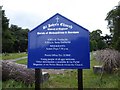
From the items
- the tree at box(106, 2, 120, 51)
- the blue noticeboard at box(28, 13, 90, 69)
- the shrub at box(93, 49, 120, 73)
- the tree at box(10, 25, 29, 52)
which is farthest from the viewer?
the tree at box(10, 25, 29, 52)

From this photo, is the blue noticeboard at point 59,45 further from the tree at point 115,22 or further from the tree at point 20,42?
the tree at point 20,42

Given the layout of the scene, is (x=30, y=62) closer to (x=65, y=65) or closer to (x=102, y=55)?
(x=65, y=65)

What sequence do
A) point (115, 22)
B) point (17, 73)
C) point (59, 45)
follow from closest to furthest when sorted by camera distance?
point (59, 45) < point (17, 73) < point (115, 22)

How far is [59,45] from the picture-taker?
315 inches

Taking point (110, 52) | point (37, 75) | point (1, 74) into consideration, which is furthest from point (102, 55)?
point (37, 75)

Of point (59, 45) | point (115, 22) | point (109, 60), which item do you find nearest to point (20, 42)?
point (115, 22)

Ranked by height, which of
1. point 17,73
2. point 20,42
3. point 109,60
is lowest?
point 17,73

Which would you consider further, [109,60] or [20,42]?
[20,42]

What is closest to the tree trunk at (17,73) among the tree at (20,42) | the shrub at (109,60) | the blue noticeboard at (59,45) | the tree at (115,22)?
the blue noticeboard at (59,45)

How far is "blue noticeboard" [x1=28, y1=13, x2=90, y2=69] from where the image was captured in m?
7.89

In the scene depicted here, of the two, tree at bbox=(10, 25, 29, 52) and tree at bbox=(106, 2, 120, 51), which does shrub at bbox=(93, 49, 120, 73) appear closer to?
tree at bbox=(106, 2, 120, 51)

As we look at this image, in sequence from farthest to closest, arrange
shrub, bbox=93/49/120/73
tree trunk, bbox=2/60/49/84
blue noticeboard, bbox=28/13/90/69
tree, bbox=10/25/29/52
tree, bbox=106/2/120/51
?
tree, bbox=10/25/29/52 < tree, bbox=106/2/120/51 < shrub, bbox=93/49/120/73 < tree trunk, bbox=2/60/49/84 < blue noticeboard, bbox=28/13/90/69

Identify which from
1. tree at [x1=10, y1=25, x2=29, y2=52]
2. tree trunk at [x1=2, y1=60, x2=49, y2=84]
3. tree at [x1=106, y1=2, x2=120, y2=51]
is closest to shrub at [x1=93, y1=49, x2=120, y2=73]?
tree trunk at [x1=2, y1=60, x2=49, y2=84]

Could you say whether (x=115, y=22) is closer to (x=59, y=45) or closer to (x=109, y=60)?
(x=109, y=60)
